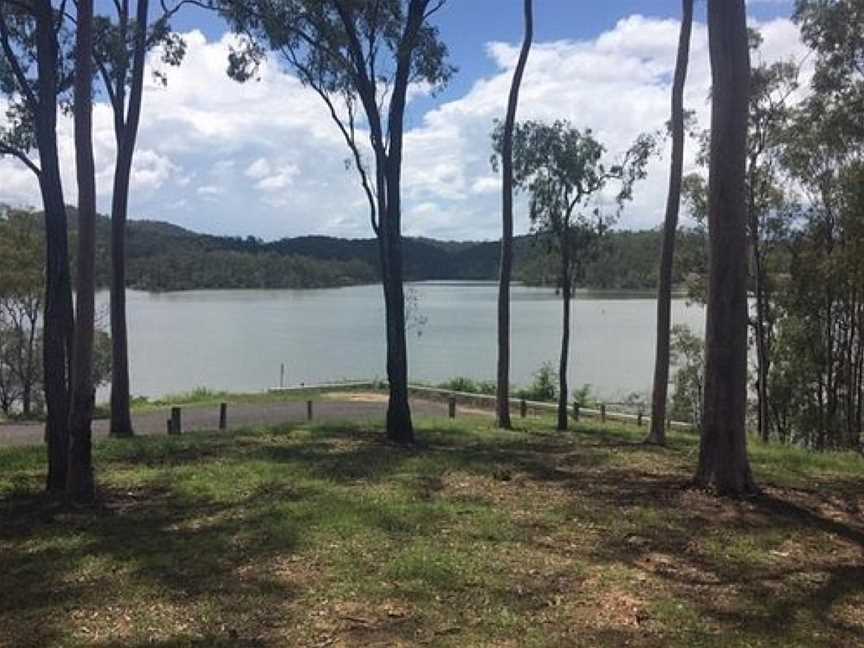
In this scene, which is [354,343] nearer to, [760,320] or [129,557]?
[760,320]

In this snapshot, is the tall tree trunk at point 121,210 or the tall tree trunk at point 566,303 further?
the tall tree trunk at point 566,303

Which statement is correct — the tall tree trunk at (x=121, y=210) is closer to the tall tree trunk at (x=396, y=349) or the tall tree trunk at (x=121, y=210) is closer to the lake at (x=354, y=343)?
the tall tree trunk at (x=396, y=349)

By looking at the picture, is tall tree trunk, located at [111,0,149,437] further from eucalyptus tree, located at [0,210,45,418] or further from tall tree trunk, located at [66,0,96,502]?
eucalyptus tree, located at [0,210,45,418]

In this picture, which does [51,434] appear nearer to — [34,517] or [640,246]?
[34,517]

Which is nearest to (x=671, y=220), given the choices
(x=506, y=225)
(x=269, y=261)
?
(x=506, y=225)

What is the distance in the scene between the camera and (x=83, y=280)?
8.40 m

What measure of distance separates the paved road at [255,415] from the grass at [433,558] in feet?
37.4

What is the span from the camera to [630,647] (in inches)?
178

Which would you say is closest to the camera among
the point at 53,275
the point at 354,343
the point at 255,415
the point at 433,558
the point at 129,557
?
the point at 433,558

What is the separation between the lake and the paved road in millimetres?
3665

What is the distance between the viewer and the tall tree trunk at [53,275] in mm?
8992

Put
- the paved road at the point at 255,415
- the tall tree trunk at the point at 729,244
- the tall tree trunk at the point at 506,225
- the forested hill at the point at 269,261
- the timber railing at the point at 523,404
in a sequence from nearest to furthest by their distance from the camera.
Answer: the tall tree trunk at the point at 729,244, the tall tree trunk at the point at 506,225, the paved road at the point at 255,415, the timber railing at the point at 523,404, the forested hill at the point at 269,261

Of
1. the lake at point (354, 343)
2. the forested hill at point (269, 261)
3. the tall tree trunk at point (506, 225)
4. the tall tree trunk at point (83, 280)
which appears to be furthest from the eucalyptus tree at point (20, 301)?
the forested hill at point (269, 261)

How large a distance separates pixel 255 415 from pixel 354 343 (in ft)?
152
